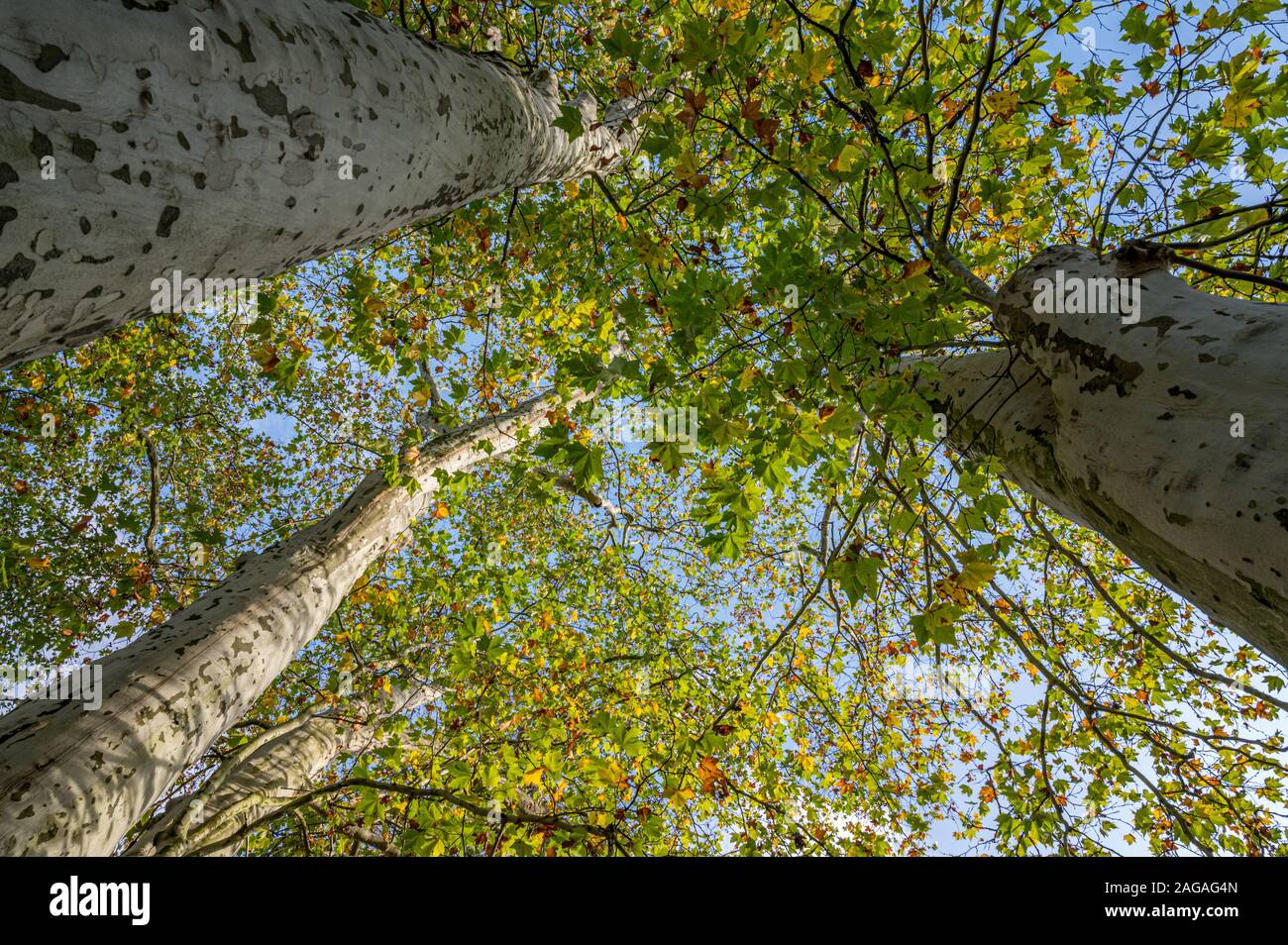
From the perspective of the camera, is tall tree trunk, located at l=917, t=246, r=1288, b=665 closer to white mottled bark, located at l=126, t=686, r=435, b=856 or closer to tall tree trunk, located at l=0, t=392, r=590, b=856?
tall tree trunk, located at l=0, t=392, r=590, b=856

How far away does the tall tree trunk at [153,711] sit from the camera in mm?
1446

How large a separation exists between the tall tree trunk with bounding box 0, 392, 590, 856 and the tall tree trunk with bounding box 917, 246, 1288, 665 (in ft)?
9.03

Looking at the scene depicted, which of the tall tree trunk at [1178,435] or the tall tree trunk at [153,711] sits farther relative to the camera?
the tall tree trunk at [153,711]

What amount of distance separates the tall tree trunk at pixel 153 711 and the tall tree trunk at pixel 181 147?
130 cm

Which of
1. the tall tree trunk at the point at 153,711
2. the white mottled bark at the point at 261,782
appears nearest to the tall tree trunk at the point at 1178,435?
the tall tree trunk at the point at 153,711

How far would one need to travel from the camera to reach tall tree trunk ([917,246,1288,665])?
857 mm

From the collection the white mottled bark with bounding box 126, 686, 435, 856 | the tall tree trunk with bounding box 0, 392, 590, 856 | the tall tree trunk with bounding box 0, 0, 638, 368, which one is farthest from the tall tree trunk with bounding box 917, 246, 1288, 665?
the white mottled bark with bounding box 126, 686, 435, 856

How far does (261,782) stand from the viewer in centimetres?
358

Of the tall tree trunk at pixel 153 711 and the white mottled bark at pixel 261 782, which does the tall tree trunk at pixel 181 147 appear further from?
the white mottled bark at pixel 261 782

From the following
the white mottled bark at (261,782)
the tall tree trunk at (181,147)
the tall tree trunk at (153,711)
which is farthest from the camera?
the white mottled bark at (261,782)

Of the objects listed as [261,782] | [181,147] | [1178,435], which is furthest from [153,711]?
[1178,435]

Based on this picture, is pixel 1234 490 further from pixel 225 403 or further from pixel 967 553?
pixel 225 403

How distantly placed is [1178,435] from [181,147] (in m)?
1.92
